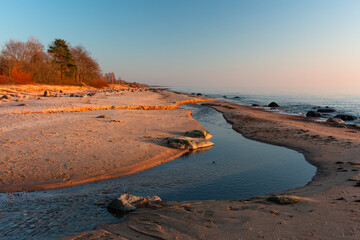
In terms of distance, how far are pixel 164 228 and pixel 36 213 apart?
2.83 meters

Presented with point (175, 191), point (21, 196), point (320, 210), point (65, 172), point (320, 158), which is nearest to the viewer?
point (320, 210)

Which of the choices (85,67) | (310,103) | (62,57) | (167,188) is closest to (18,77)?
(62,57)

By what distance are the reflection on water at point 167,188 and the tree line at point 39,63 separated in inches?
1533

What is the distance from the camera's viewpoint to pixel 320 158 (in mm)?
8945

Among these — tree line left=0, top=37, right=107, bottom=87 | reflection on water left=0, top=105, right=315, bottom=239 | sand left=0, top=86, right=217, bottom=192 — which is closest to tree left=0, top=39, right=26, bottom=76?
tree line left=0, top=37, right=107, bottom=87

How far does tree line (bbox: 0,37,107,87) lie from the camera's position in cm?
3855

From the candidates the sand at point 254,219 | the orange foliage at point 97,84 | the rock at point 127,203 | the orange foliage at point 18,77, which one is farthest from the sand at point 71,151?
the orange foliage at point 97,84

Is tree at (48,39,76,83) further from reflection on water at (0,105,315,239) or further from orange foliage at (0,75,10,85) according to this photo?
reflection on water at (0,105,315,239)

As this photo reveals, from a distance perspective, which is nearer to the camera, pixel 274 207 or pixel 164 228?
pixel 164 228

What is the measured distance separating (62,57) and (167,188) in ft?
199

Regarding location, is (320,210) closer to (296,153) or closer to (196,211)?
(196,211)

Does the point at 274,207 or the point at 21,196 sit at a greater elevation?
the point at 274,207

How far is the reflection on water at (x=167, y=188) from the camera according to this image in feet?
13.7

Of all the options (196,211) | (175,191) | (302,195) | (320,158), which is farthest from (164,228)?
(320,158)
